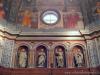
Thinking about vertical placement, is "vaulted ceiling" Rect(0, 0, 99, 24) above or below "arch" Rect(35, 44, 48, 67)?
above

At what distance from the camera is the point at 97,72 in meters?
17.1

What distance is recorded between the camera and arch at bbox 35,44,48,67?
18250mm

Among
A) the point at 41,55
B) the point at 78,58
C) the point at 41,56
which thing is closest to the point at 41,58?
the point at 41,56

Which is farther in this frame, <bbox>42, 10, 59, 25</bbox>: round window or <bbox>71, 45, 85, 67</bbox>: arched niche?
<bbox>42, 10, 59, 25</bbox>: round window

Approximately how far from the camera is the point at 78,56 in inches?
736

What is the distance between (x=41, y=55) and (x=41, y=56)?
12 cm

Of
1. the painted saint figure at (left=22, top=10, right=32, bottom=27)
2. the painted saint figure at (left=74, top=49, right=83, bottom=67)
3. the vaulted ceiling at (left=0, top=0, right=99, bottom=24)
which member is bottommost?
the painted saint figure at (left=74, top=49, right=83, bottom=67)

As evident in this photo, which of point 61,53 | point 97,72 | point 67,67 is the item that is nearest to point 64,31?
point 61,53

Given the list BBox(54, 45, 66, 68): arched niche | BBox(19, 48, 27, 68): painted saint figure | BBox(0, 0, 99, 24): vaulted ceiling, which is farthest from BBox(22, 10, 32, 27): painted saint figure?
BBox(54, 45, 66, 68): arched niche

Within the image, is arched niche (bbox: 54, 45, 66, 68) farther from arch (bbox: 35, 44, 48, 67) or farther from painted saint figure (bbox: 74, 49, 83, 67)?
painted saint figure (bbox: 74, 49, 83, 67)

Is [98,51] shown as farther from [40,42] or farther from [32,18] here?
[32,18]

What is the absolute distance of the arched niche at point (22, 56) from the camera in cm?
1817

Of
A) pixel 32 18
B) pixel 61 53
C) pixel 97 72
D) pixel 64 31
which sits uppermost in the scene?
pixel 32 18

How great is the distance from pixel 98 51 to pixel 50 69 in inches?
148
